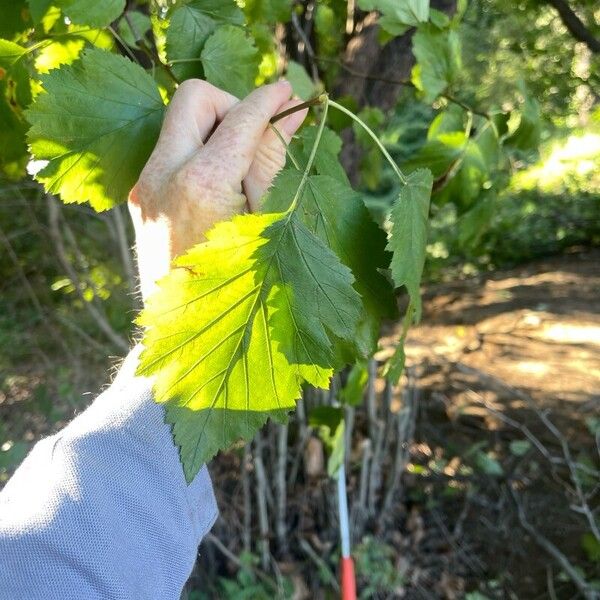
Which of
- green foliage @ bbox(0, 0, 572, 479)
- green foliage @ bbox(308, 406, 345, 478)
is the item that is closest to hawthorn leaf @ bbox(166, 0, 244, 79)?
green foliage @ bbox(0, 0, 572, 479)

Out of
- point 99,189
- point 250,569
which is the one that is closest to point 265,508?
point 250,569

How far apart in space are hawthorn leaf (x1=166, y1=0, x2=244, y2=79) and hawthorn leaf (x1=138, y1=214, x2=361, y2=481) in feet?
0.98

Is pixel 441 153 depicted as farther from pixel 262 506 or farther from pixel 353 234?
pixel 262 506

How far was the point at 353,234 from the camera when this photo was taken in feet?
2.03

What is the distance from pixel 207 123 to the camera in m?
0.63

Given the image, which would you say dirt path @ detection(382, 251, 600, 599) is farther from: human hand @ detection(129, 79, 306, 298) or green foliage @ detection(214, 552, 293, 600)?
human hand @ detection(129, 79, 306, 298)

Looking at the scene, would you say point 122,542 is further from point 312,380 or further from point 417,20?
point 417,20

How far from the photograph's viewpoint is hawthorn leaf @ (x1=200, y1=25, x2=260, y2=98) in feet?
2.32

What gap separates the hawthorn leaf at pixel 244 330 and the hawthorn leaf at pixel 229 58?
267 millimetres

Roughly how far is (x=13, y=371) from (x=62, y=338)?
1.00ft

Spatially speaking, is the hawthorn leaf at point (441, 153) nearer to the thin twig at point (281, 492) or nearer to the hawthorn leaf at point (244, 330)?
the hawthorn leaf at point (244, 330)

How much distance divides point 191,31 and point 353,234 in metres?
0.32

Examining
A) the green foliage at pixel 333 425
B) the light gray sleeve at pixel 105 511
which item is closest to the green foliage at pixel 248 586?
the green foliage at pixel 333 425

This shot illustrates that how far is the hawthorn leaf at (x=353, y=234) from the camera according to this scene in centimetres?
60
